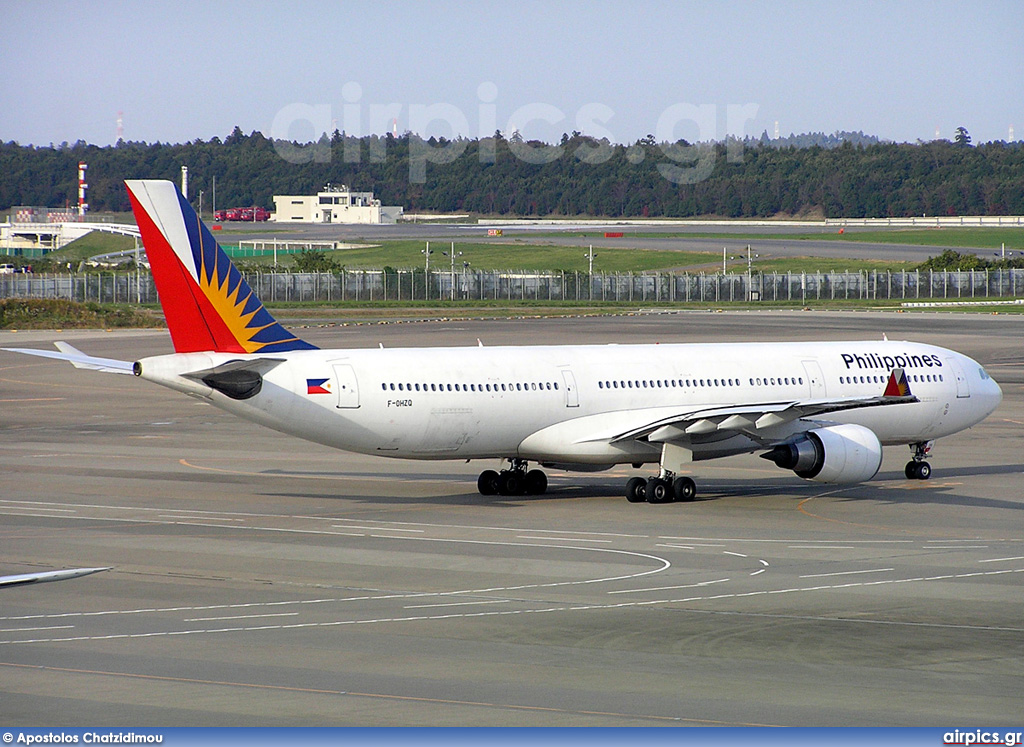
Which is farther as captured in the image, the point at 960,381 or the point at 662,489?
the point at 960,381

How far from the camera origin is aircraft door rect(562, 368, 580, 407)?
3791 cm

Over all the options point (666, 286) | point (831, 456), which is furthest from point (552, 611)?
point (666, 286)

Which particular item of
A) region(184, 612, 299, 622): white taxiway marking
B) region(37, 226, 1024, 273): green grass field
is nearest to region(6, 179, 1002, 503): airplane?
region(184, 612, 299, 622): white taxiway marking

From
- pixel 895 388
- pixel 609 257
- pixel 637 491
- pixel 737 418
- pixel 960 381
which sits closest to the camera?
pixel 737 418

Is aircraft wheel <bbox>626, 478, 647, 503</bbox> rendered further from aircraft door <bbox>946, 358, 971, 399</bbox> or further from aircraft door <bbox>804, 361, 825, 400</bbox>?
aircraft door <bbox>946, 358, 971, 399</bbox>

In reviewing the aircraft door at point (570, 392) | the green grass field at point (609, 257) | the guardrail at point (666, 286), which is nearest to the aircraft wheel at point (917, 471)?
the aircraft door at point (570, 392)

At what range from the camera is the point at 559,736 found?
14.9m

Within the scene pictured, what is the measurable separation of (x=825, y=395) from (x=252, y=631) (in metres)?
23.2

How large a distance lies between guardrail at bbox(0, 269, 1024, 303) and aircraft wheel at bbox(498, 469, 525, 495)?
98051mm

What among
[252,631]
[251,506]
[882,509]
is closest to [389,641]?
[252,631]

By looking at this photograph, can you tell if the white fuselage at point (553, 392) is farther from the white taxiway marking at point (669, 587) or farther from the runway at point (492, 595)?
the white taxiway marking at point (669, 587)

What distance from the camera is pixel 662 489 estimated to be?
122 feet

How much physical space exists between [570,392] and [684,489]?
3.85 m

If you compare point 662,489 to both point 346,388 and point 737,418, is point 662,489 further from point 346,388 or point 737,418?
point 346,388
